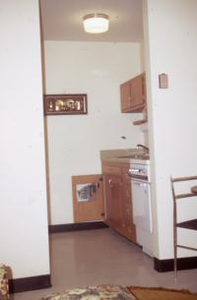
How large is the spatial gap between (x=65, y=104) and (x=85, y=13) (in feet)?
4.41

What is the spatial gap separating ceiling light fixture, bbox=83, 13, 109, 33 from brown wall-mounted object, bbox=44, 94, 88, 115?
3.93ft

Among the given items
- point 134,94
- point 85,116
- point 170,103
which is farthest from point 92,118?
point 170,103

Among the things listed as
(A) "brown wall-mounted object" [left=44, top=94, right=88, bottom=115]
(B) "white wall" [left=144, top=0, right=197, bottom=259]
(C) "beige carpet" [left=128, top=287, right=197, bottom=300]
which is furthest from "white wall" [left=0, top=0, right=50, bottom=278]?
(A) "brown wall-mounted object" [left=44, top=94, right=88, bottom=115]

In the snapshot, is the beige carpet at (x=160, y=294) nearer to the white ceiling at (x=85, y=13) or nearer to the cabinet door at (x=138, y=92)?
the cabinet door at (x=138, y=92)

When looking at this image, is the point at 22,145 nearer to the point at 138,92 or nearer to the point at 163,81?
the point at 163,81

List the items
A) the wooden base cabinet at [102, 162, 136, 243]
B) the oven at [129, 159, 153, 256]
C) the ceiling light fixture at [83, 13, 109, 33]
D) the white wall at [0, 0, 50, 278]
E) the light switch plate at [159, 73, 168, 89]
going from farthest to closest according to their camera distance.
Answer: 1. the wooden base cabinet at [102, 162, 136, 243]
2. the ceiling light fixture at [83, 13, 109, 33]
3. the oven at [129, 159, 153, 256]
4. the light switch plate at [159, 73, 168, 89]
5. the white wall at [0, 0, 50, 278]

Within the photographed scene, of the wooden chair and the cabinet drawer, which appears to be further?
the cabinet drawer

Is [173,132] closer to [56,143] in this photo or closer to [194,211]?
[194,211]

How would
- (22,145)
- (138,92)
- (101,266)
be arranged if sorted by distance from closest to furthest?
(22,145) < (101,266) < (138,92)

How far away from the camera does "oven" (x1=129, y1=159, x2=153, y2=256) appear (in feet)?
11.0

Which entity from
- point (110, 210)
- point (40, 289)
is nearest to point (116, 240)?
point (110, 210)

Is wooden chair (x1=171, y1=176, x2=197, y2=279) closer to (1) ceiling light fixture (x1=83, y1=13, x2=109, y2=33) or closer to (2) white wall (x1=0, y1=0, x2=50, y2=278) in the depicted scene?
(2) white wall (x1=0, y1=0, x2=50, y2=278)

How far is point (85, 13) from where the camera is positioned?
3.89m

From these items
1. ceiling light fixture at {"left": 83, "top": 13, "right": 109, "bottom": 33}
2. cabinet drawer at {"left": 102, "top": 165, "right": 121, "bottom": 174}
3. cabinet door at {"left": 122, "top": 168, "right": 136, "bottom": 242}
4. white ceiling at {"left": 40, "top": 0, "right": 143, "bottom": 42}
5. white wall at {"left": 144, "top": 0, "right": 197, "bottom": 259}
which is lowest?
cabinet door at {"left": 122, "top": 168, "right": 136, "bottom": 242}
